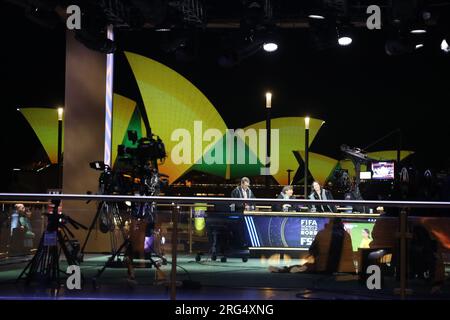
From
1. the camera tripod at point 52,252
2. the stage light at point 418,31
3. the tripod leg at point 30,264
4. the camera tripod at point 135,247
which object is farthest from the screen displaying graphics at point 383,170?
the tripod leg at point 30,264

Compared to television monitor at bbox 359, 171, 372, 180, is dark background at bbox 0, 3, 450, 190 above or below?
above

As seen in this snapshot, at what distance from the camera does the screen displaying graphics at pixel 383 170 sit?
1099 cm

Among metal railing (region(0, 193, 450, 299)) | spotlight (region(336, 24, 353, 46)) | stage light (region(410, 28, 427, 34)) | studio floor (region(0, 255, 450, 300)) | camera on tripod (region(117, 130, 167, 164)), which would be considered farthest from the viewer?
spotlight (region(336, 24, 353, 46))

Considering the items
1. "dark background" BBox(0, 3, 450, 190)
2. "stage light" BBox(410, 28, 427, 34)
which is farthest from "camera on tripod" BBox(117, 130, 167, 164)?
"dark background" BBox(0, 3, 450, 190)

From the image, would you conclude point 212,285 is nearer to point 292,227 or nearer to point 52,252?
point 292,227

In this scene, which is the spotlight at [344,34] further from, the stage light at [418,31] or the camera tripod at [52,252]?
the camera tripod at [52,252]

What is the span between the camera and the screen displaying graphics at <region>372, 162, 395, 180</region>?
433 inches

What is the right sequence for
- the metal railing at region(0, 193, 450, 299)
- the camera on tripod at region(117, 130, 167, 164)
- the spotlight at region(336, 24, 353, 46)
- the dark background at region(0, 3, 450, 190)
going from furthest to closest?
the dark background at region(0, 3, 450, 190)
the spotlight at region(336, 24, 353, 46)
the camera on tripod at region(117, 130, 167, 164)
the metal railing at region(0, 193, 450, 299)

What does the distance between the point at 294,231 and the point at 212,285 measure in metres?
0.77

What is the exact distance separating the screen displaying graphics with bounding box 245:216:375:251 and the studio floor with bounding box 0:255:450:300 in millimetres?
160

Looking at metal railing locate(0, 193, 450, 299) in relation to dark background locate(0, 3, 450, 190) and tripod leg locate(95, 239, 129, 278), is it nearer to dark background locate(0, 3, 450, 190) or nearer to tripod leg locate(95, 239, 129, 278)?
tripod leg locate(95, 239, 129, 278)

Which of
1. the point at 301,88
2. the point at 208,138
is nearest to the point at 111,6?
the point at 208,138

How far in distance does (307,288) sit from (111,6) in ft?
19.4
